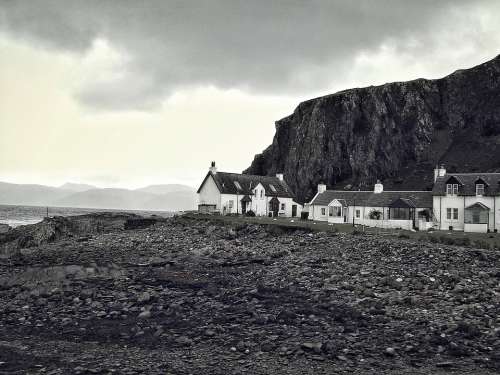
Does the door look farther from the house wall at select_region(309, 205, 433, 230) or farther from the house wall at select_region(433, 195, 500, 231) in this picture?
the house wall at select_region(433, 195, 500, 231)

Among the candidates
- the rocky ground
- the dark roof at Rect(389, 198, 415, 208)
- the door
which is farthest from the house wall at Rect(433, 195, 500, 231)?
the door

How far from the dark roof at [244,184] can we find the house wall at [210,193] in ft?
1.85

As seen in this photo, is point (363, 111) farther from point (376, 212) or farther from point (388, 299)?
point (388, 299)

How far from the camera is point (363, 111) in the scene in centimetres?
12769

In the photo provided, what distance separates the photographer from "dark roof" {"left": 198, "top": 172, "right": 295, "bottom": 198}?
62.8m

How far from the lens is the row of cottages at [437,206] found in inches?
1829

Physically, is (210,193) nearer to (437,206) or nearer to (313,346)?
(437,206)

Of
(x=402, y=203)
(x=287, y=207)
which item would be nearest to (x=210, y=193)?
(x=287, y=207)

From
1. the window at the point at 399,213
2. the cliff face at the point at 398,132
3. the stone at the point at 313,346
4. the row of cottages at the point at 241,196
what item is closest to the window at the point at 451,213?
the window at the point at 399,213

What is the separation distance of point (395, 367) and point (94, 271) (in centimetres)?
1594

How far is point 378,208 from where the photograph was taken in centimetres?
5375

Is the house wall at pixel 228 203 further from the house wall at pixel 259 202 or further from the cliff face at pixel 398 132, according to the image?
the cliff face at pixel 398 132

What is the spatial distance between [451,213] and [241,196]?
28473 mm

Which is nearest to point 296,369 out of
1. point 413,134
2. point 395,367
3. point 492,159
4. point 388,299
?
point 395,367
